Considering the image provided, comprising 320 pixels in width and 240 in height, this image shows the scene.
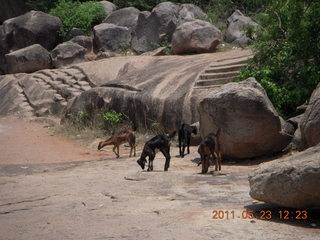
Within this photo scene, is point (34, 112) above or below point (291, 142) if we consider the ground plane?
below

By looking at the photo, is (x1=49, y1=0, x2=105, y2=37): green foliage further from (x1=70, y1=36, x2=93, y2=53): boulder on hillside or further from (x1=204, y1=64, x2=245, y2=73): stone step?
(x1=204, y1=64, x2=245, y2=73): stone step

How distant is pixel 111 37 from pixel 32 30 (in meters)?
4.58

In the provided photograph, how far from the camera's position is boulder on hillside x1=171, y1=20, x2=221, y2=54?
66.0 ft

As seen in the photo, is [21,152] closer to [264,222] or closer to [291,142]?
[291,142]

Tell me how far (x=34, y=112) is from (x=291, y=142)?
1277cm

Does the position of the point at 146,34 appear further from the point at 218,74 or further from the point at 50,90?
the point at 218,74

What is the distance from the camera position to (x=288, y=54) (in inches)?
477

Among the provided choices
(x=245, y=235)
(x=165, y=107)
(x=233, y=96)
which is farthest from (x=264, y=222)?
(x=165, y=107)

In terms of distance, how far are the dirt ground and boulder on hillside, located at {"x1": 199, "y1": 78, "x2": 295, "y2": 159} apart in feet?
1.11

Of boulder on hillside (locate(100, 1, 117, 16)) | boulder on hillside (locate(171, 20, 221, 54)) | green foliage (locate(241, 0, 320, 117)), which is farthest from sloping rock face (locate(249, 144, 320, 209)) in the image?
boulder on hillside (locate(100, 1, 117, 16))

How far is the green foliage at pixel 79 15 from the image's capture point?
90.6ft

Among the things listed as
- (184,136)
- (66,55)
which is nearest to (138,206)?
(184,136)

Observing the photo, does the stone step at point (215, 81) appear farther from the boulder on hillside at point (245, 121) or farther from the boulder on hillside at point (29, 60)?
the boulder on hillside at point (29, 60)

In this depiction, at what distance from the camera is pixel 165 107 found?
1402cm
